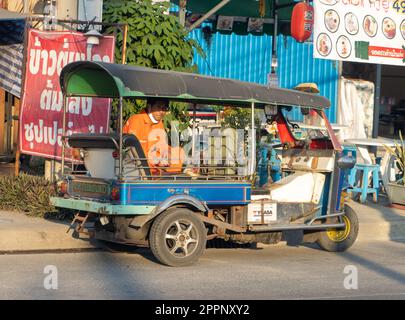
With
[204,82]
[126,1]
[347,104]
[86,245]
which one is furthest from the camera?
[347,104]

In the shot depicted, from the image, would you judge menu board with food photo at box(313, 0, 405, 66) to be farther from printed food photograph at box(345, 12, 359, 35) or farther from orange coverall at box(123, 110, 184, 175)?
orange coverall at box(123, 110, 184, 175)

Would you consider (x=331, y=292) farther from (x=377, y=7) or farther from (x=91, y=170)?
(x=377, y=7)

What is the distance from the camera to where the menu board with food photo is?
16391 mm

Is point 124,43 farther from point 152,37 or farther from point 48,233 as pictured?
point 48,233

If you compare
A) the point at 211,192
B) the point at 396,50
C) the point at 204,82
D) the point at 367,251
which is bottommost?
the point at 367,251

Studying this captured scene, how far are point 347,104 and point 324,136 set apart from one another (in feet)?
27.3

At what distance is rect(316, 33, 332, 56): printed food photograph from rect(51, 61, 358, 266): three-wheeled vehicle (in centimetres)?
510

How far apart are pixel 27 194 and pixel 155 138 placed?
3236mm

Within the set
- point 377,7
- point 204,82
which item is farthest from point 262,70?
point 204,82

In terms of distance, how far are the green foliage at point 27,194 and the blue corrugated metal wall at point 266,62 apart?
7.51 metres

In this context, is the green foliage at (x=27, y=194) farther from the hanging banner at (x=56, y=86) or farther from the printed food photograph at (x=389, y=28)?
the printed food photograph at (x=389, y=28)

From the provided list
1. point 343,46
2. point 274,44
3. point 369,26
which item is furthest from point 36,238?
point 274,44

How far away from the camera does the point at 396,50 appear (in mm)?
17297

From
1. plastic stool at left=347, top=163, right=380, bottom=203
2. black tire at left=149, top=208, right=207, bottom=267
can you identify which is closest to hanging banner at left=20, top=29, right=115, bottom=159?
black tire at left=149, top=208, right=207, bottom=267
